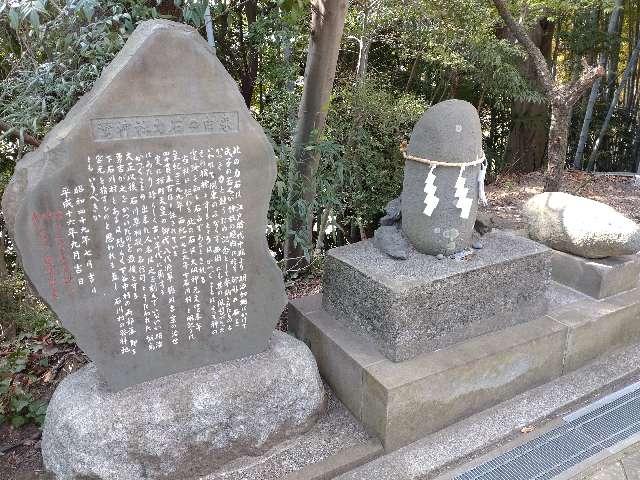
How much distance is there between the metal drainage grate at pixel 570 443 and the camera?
2865mm

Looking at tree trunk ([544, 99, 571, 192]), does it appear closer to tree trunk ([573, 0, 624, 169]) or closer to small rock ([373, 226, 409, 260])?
tree trunk ([573, 0, 624, 169])

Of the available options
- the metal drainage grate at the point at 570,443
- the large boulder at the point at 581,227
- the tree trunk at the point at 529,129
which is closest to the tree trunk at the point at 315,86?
the large boulder at the point at 581,227

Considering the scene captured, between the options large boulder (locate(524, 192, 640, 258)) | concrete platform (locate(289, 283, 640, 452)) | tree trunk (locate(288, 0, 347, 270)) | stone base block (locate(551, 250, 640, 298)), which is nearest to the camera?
concrete platform (locate(289, 283, 640, 452))

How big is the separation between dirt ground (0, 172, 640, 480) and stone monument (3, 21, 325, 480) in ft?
1.68

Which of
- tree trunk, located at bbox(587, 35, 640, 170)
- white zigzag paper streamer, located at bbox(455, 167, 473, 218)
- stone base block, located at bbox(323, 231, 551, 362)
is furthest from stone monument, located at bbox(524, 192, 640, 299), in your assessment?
tree trunk, located at bbox(587, 35, 640, 170)

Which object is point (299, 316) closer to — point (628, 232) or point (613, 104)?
point (628, 232)

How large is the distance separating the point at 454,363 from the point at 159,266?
1.78 metres

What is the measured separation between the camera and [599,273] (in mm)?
3961

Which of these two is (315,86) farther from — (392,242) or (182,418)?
(182,418)

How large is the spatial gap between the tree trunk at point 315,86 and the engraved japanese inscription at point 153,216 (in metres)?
1.63

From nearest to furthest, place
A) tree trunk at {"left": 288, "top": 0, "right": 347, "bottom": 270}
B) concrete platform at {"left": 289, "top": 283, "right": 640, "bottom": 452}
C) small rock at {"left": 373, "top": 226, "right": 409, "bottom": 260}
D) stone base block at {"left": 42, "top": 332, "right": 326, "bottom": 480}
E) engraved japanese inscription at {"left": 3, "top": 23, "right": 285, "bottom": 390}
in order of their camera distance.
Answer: engraved japanese inscription at {"left": 3, "top": 23, "right": 285, "bottom": 390}, stone base block at {"left": 42, "top": 332, "right": 326, "bottom": 480}, concrete platform at {"left": 289, "top": 283, "right": 640, "bottom": 452}, small rock at {"left": 373, "top": 226, "right": 409, "bottom": 260}, tree trunk at {"left": 288, "top": 0, "right": 347, "bottom": 270}

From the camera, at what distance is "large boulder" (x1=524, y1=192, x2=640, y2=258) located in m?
3.82

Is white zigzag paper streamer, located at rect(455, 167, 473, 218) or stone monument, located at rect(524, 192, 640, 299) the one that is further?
stone monument, located at rect(524, 192, 640, 299)

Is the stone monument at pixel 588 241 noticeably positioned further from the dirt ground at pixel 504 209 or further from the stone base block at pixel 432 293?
the dirt ground at pixel 504 209
